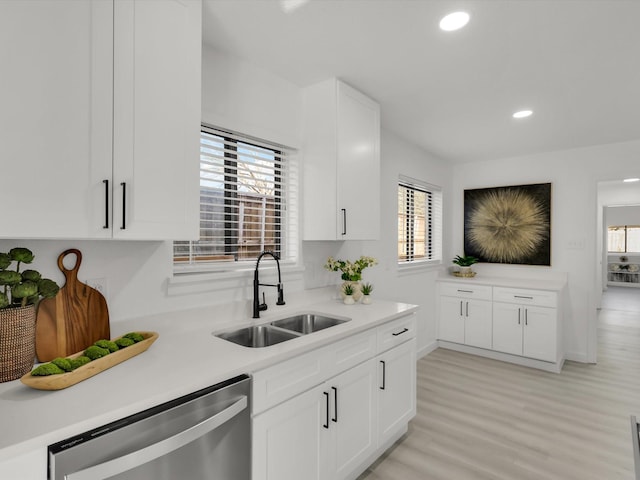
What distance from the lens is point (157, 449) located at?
105cm

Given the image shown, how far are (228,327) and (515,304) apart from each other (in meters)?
3.36

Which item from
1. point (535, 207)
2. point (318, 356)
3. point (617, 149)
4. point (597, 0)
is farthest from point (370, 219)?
point (617, 149)

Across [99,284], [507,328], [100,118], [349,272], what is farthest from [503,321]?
[100,118]

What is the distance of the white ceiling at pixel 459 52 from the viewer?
167cm

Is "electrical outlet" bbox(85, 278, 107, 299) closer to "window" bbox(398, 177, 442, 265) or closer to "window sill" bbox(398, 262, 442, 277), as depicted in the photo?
"window sill" bbox(398, 262, 442, 277)

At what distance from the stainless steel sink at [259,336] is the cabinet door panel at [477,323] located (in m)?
3.02

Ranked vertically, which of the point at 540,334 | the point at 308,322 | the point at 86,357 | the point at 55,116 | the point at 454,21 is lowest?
the point at 540,334

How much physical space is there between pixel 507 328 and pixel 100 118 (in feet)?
13.8

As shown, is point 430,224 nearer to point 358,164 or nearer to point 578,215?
point 578,215

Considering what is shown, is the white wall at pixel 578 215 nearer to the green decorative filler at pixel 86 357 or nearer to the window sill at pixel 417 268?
the window sill at pixel 417 268

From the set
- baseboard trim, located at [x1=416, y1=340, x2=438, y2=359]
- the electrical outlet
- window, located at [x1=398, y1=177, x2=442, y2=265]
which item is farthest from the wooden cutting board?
baseboard trim, located at [x1=416, y1=340, x2=438, y2=359]

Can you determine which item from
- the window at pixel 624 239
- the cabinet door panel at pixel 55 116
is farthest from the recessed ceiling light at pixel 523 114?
the window at pixel 624 239

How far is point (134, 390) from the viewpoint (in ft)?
3.59

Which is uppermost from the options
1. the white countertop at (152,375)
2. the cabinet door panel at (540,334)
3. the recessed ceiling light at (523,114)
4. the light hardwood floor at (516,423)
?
the recessed ceiling light at (523,114)
